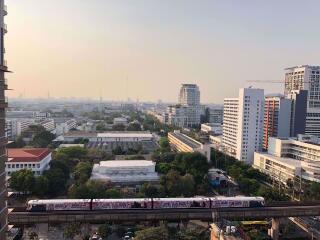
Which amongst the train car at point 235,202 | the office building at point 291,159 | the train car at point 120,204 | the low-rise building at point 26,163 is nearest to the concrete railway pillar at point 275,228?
the train car at point 235,202

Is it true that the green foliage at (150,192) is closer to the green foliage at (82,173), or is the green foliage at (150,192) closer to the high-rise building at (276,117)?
the green foliage at (82,173)

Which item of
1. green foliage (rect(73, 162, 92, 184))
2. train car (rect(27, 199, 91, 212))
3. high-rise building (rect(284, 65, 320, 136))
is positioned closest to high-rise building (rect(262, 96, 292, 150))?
high-rise building (rect(284, 65, 320, 136))

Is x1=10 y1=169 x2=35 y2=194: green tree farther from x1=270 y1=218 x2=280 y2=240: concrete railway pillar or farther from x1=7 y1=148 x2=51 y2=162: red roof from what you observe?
x1=270 y1=218 x2=280 y2=240: concrete railway pillar

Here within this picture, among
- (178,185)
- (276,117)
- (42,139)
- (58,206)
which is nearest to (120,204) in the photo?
(58,206)

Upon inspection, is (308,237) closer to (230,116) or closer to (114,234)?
(114,234)

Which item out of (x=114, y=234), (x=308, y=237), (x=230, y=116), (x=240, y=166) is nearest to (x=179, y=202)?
(x=114, y=234)
